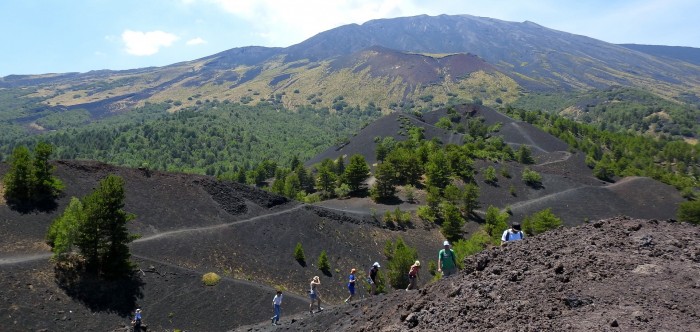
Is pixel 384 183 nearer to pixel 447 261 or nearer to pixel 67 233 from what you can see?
pixel 67 233

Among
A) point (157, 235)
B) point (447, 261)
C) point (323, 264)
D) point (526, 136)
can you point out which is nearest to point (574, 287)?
point (447, 261)

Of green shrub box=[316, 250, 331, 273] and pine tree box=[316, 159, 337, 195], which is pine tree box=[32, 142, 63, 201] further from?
pine tree box=[316, 159, 337, 195]

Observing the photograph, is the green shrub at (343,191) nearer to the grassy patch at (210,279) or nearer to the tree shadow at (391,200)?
the tree shadow at (391,200)

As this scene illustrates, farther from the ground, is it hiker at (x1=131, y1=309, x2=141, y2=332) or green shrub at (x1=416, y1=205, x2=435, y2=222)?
hiker at (x1=131, y1=309, x2=141, y2=332)

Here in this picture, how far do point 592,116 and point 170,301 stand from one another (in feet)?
523

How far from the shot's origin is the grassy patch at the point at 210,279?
30141 millimetres

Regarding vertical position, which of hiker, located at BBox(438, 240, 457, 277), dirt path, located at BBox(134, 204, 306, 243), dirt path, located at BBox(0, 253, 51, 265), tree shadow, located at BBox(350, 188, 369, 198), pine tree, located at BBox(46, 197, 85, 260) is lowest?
tree shadow, located at BBox(350, 188, 369, 198)

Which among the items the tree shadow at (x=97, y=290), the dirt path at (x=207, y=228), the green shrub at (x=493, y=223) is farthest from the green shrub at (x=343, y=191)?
the tree shadow at (x=97, y=290)

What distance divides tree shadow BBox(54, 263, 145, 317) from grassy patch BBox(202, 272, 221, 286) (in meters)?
4.23

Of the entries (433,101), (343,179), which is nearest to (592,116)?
(433,101)

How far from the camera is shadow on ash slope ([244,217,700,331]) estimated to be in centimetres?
859

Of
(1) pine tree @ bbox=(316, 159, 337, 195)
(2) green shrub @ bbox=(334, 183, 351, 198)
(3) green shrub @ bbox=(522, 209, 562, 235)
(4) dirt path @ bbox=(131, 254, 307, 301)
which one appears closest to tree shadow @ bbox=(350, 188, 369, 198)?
(2) green shrub @ bbox=(334, 183, 351, 198)

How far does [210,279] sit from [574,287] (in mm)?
25861

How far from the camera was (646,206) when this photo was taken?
205 feet
